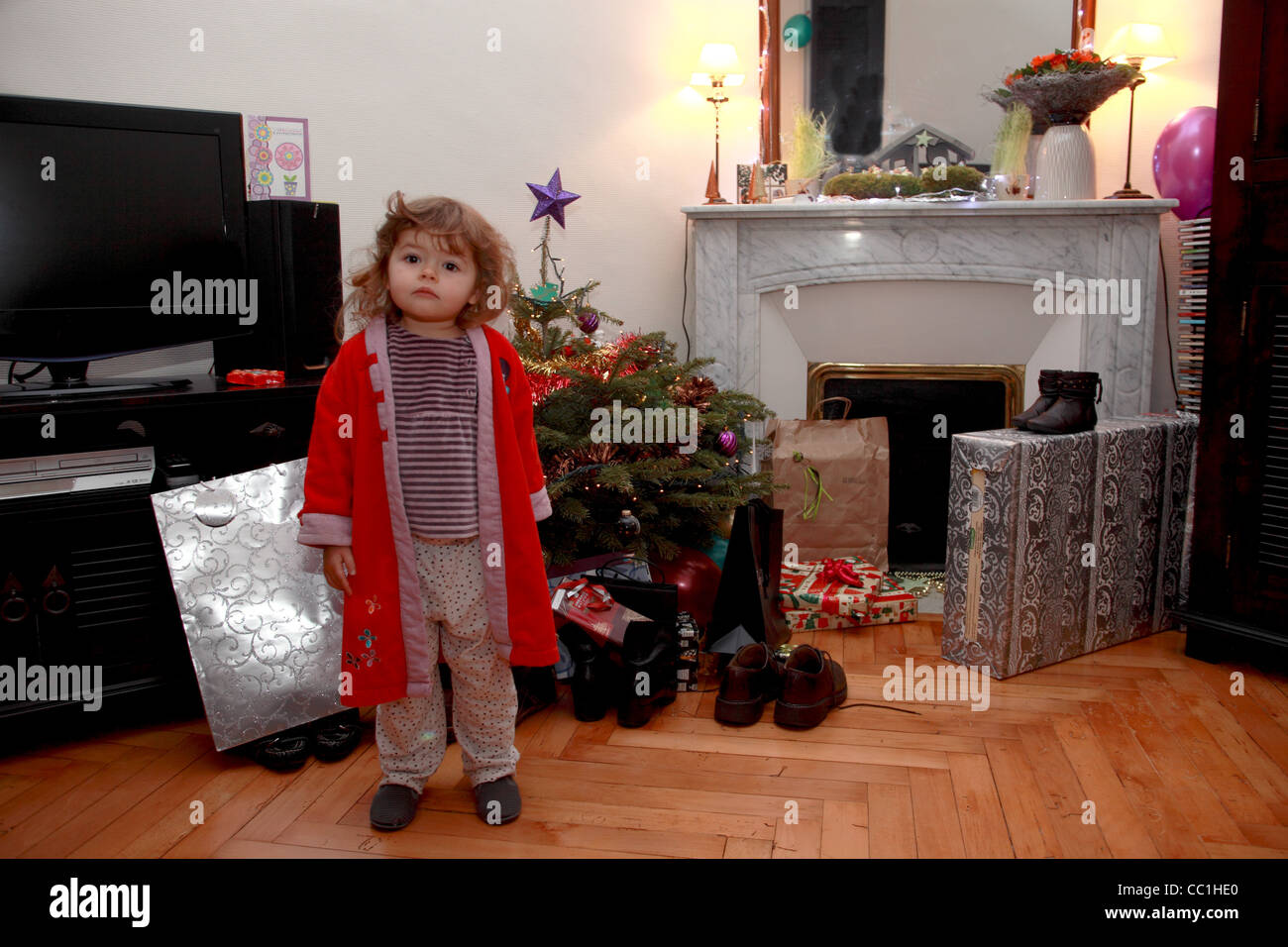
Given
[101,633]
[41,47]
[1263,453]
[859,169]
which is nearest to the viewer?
[101,633]

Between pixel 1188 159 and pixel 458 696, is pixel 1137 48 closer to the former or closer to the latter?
pixel 1188 159

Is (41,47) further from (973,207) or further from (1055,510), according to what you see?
(1055,510)

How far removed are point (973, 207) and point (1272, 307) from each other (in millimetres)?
936

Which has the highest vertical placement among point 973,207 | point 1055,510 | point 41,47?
point 41,47

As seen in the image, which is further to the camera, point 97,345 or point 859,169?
point 859,169

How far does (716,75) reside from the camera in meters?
3.08

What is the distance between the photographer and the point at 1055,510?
2406 mm

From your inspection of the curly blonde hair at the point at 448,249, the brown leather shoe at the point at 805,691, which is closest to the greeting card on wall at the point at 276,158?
the curly blonde hair at the point at 448,249

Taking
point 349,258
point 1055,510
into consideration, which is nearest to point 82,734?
point 349,258

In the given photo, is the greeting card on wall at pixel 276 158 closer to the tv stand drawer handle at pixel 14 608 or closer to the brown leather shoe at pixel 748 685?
the tv stand drawer handle at pixel 14 608

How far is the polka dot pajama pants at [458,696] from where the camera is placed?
1.70 meters

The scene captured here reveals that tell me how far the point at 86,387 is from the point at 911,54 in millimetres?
2614

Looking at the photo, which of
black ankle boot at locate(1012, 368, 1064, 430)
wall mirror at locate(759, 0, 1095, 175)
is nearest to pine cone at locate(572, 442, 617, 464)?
black ankle boot at locate(1012, 368, 1064, 430)

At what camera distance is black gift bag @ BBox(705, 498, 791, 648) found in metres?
2.44
